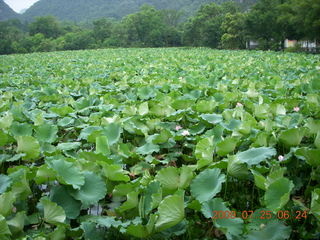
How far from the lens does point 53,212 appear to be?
1.17 m

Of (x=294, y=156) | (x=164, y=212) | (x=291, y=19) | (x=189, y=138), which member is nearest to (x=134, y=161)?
(x=189, y=138)

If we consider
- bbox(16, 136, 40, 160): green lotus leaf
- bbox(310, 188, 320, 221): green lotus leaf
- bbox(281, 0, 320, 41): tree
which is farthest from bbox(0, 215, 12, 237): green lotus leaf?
bbox(281, 0, 320, 41): tree

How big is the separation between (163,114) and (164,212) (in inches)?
57.5

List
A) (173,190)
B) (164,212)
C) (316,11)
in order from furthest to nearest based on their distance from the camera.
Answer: (316,11)
(173,190)
(164,212)

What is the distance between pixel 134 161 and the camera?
1.81 metres

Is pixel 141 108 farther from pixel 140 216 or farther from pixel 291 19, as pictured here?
pixel 291 19

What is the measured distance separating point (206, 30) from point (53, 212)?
101 feet

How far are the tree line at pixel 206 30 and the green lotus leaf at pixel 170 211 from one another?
16843mm

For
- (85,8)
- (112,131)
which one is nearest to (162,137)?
(112,131)

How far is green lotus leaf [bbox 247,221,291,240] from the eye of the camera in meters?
1.10

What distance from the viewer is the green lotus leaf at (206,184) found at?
4.20 ft

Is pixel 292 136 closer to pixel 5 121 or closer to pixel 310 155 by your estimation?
pixel 310 155

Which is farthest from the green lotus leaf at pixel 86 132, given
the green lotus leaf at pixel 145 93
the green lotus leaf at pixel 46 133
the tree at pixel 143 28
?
the tree at pixel 143 28

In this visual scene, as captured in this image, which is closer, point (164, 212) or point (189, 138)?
point (164, 212)
